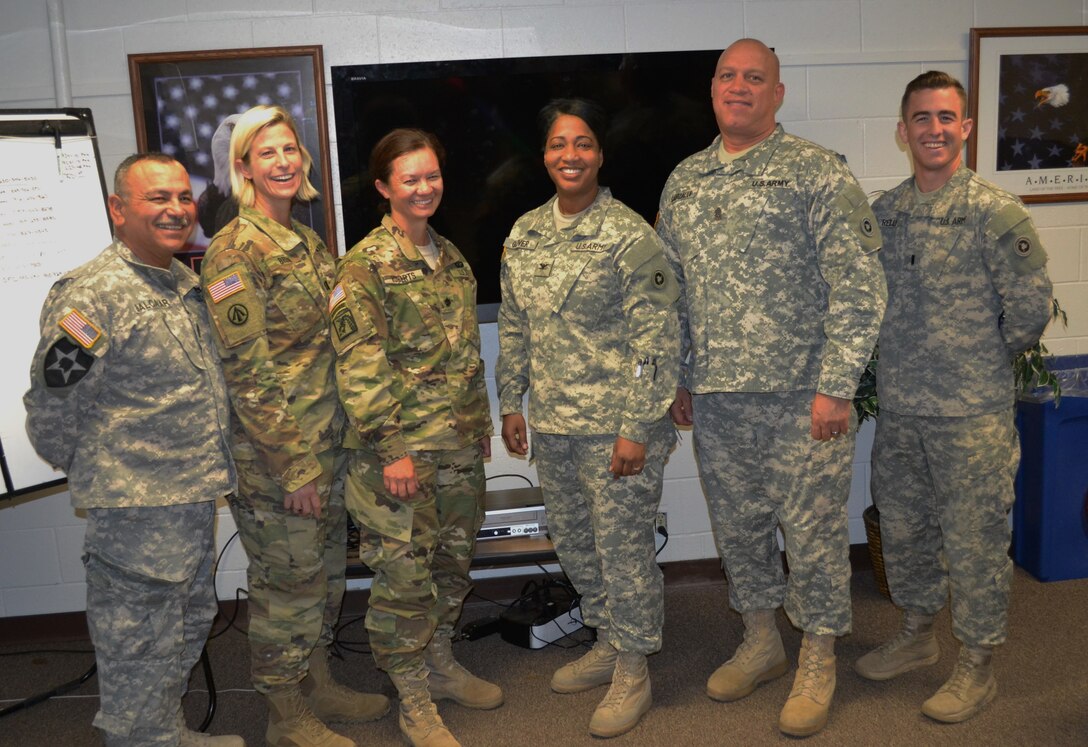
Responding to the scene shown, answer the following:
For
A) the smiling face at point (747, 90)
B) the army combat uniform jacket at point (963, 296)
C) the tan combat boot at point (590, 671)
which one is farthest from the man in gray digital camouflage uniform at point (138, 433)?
the army combat uniform jacket at point (963, 296)

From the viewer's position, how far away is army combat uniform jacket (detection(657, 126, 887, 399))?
8.31ft

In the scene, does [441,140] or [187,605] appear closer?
[187,605]

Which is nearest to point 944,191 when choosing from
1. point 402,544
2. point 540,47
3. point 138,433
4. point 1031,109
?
point 1031,109

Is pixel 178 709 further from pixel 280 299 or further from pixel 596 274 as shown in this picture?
pixel 596 274

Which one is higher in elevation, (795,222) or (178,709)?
(795,222)

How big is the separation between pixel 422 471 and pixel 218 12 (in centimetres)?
186

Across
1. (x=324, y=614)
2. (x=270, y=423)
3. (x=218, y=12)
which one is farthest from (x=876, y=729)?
(x=218, y=12)

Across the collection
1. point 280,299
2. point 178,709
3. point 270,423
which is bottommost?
point 178,709

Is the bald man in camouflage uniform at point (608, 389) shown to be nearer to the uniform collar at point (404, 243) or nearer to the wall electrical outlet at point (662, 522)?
the uniform collar at point (404, 243)

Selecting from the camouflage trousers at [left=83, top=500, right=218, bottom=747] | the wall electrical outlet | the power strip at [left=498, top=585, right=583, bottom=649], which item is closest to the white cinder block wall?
the wall electrical outlet

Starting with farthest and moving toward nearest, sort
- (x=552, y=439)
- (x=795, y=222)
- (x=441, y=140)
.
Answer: (x=441, y=140)
(x=552, y=439)
(x=795, y=222)

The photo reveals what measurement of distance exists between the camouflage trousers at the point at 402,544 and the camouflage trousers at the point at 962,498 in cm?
131

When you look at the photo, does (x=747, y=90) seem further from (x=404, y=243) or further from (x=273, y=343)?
(x=273, y=343)

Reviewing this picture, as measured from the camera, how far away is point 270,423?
2.45 meters
